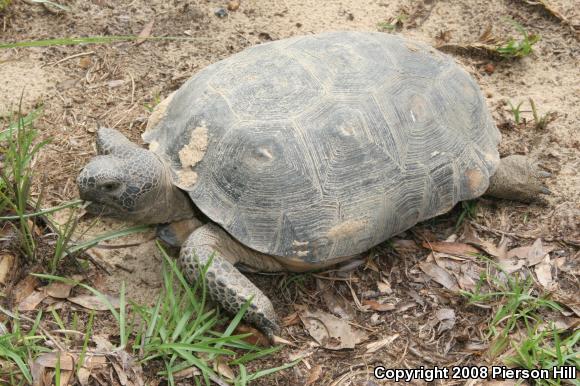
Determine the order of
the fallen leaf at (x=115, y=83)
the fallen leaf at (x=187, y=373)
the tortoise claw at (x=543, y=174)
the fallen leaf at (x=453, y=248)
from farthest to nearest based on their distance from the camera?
the fallen leaf at (x=115, y=83)
the tortoise claw at (x=543, y=174)
the fallen leaf at (x=453, y=248)
the fallen leaf at (x=187, y=373)

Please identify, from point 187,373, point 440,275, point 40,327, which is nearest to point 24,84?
point 40,327

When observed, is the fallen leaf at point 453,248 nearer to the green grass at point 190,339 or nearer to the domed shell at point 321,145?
the domed shell at point 321,145

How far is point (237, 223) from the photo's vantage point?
395 centimetres

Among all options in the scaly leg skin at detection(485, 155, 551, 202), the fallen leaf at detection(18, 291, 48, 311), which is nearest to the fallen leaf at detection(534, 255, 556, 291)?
the scaly leg skin at detection(485, 155, 551, 202)

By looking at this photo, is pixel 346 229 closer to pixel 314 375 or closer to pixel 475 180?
pixel 314 375

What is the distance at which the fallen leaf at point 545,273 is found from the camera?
13.9 feet

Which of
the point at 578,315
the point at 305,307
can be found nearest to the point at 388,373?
the point at 305,307

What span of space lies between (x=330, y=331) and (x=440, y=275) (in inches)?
37.6

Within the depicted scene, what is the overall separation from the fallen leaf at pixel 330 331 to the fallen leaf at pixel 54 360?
153cm

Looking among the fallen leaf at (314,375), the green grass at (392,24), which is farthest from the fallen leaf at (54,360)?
the green grass at (392,24)

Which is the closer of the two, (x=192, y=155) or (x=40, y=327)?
(x=40, y=327)

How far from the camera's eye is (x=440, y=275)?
172 inches

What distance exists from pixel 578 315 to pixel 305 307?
1827 millimetres

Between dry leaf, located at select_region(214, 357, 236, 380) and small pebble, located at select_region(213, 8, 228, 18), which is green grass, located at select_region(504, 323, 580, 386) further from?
small pebble, located at select_region(213, 8, 228, 18)
